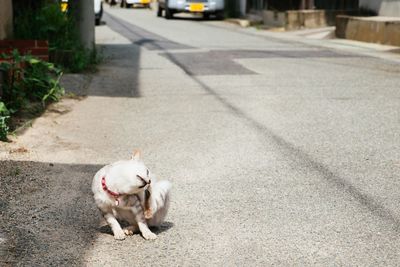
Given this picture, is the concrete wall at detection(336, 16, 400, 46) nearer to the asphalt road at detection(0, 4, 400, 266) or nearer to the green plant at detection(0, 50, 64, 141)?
the asphalt road at detection(0, 4, 400, 266)

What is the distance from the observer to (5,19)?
8711mm

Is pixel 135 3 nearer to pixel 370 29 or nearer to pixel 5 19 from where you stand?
pixel 370 29

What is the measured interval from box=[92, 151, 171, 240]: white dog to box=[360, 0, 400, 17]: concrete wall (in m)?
14.2

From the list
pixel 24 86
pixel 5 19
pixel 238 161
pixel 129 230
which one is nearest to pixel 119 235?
pixel 129 230

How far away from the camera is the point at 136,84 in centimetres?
877

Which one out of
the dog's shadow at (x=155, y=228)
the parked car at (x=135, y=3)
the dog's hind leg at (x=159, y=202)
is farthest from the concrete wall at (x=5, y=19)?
the parked car at (x=135, y=3)

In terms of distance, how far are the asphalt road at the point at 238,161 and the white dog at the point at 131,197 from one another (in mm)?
74

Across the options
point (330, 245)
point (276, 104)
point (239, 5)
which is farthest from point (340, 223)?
point (239, 5)

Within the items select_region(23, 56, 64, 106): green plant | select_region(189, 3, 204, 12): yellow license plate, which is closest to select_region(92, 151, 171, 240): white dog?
select_region(23, 56, 64, 106): green plant

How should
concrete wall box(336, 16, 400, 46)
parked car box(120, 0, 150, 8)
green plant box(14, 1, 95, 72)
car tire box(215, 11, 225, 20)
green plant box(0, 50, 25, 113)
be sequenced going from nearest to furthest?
green plant box(0, 50, 25, 113) → green plant box(14, 1, 95, 72) → concrete wall box(336, 16, 400, 46) → car tire box(215, 11, 225, 20) → parked car box(120, 0, 150, 8)

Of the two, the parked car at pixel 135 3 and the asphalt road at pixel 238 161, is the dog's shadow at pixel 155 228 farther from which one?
the parked car at pixel 135 3

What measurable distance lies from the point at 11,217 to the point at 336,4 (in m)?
18.6

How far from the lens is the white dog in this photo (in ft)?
10.4

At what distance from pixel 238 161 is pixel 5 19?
4.94 meters
